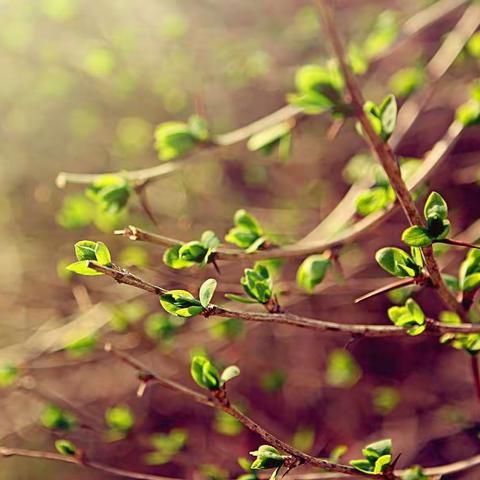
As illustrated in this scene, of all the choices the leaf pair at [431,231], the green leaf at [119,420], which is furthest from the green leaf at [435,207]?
the green leaf at [119,420]

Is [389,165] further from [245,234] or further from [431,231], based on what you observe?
[245,234]

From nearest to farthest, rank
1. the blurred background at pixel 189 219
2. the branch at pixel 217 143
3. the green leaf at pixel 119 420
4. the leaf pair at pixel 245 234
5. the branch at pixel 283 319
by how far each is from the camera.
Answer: the branch at pixel 283 319, the leaf pair at pixel 245 234, the branch at pixel 217 143, the green leaf at pixel 119 420, the blurred background at pixel 189 219

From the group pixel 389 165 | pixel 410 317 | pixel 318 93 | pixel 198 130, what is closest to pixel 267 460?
pixel 410 317

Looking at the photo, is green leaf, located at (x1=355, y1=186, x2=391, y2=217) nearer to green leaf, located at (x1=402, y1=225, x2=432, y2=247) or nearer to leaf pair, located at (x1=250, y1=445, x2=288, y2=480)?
green leaf, located at (x1=402, y1=225, x2=432, y2=247)

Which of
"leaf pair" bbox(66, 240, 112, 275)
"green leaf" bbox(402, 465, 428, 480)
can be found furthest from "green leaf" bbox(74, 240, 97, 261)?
"green leaf" bbox(402, 465, 428, 480)

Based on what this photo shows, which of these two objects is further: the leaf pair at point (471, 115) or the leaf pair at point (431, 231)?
the leaf pair at point (471, 115)

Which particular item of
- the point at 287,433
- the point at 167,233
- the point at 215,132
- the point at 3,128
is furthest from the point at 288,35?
the point at 287,433

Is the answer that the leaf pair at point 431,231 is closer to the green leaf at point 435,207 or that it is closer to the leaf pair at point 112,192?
the green leaf at point 435,207
